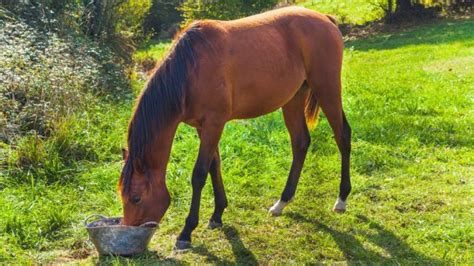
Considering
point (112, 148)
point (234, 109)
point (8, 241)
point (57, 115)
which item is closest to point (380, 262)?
point (234, 109)

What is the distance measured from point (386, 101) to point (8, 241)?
5493 mm

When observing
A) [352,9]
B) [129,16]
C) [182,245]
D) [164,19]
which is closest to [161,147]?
[182,245]

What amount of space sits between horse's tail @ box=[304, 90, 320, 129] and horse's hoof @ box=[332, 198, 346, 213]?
0.75m

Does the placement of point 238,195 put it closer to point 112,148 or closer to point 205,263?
point 205,263

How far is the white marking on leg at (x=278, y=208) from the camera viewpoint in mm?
4656

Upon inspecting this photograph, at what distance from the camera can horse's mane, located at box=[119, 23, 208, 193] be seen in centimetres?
373

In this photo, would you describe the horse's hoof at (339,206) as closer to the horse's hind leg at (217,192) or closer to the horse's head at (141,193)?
the horse's hind leg at (217,192)

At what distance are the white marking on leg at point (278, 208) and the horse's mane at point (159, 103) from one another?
1340 mm

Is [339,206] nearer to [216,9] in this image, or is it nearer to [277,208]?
[277,208]

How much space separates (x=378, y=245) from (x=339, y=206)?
708 mm

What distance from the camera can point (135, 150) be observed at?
3707 millimetres

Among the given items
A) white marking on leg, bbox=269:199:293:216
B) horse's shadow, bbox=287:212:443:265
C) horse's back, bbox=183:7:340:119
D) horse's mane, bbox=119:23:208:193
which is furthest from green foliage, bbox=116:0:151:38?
horse's shadow, bbox=287:212:443:265

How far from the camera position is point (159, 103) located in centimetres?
377

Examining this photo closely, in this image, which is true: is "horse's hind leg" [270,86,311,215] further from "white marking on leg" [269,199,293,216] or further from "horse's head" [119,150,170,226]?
"horse's head" [119,150,170,226]
